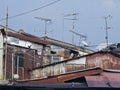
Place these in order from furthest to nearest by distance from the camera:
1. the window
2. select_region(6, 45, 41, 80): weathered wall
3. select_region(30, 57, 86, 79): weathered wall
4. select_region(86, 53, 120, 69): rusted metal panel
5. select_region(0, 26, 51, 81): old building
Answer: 1. the window
2. select_region(6, 45, 41, 80): weathered wall
3. select_region(0, 26, 51, 81): old building
4. select_region(30, 57, 86, 79): weathered wall
5. select_region(86, 53, 120, 69): rusted metal panel

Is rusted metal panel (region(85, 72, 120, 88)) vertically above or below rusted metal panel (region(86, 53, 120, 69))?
below

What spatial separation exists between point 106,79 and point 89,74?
1.49m

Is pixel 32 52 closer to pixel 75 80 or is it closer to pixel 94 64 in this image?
pixel 94 64

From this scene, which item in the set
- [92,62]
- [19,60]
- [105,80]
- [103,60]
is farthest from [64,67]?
[105,80]

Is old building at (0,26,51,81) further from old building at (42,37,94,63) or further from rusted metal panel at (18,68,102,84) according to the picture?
rusted metal panel at (18,68,102,84)

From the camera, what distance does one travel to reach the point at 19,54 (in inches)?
1109

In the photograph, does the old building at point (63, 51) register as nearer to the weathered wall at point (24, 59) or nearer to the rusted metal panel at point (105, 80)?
the weathered wall at point (24, 59)

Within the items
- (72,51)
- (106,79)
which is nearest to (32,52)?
(72,51)

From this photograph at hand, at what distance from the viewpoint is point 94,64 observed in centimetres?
2595

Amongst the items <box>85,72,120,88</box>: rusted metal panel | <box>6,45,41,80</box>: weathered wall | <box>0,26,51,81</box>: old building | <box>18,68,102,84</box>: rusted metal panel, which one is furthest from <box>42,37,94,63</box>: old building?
<box>85,72,120,88</box>: rusted metal panel

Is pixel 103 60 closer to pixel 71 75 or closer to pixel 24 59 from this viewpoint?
pixel 71 75

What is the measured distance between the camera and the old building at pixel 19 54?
2670 cm

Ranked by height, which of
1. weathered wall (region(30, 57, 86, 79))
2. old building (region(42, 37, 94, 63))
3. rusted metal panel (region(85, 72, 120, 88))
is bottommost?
rusted metal panel (region(85, 72, 120, 88))

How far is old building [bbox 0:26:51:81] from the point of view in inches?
1051
